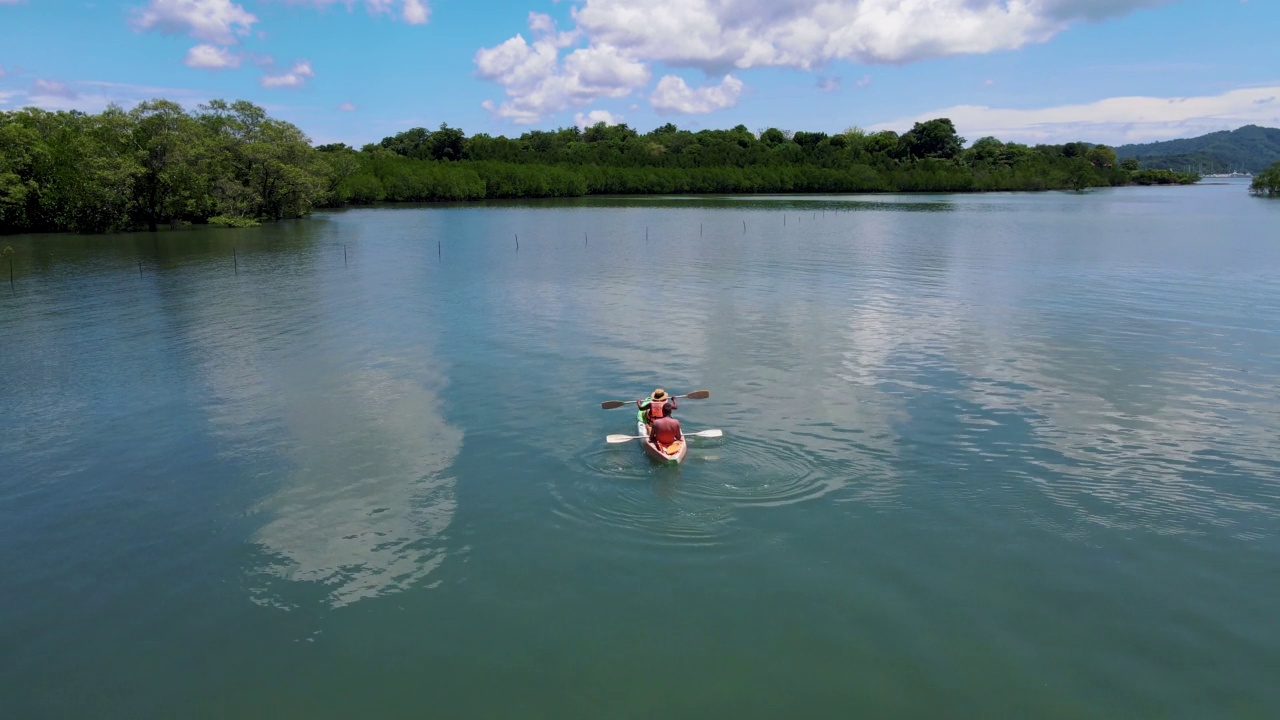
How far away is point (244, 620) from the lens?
42.3 ft

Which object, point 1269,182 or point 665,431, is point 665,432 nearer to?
point 665,431

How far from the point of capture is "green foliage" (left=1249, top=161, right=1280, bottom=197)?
14594 cm

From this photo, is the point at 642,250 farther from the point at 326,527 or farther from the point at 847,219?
the point at 326,527

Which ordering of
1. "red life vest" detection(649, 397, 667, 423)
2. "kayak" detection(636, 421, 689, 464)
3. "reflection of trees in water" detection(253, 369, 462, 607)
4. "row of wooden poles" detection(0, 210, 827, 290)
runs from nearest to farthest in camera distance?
"reflection of trees in water" detection(253, 369, 462, 607), "kayak" detection(636, 421, 689, 464), "red life vest" detection(649, 397, 667, 423), "row of wooden poles" detection(0, 210, 827, 290)

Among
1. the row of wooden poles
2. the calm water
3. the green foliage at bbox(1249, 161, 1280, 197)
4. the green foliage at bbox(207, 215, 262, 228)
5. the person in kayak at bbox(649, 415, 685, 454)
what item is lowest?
the calm water

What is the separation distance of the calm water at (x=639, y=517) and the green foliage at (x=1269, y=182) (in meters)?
146

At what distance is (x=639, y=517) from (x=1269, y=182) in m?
180

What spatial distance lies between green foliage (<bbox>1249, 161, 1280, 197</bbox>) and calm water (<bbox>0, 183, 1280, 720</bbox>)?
146 metres

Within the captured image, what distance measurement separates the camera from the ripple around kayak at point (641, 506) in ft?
49.9

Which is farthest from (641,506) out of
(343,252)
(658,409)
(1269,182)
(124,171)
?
(1269,182)

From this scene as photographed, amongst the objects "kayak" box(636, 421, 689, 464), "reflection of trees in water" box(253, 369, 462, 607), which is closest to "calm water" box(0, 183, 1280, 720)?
"reflection of trees in water" box(253, 369, 462, 607)

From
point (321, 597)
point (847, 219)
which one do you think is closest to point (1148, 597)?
point (321, 597)

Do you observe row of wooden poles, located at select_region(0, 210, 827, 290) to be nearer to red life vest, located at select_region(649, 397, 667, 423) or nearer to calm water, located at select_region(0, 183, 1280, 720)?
calm water, located at select_region(0, 183, 1280, 720)

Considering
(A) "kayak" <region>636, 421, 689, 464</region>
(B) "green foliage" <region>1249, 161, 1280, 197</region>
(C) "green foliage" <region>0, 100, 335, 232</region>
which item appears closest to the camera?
(A) "kayak" <region>636, 421, 689, 464</region>
